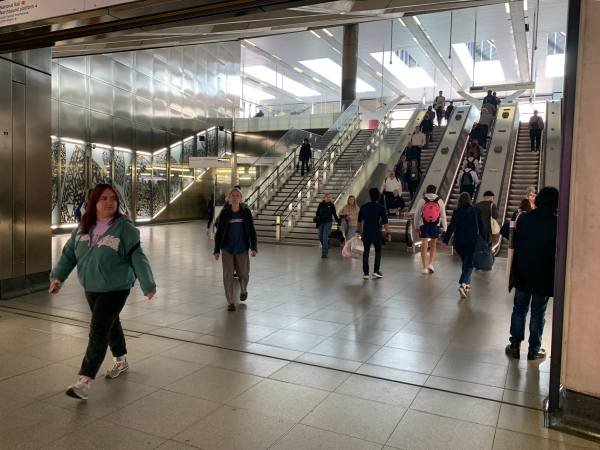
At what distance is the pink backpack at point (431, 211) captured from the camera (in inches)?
371

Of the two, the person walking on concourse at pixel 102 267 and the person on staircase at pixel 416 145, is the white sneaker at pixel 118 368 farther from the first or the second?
the person on staircase at pixel 416 145

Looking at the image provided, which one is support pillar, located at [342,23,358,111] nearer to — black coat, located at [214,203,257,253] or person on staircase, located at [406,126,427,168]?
person on staircase, located at [406,126,427,168]

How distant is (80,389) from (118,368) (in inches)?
21.3

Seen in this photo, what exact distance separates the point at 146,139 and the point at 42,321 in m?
18.6

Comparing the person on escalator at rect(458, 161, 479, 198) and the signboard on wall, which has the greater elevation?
the signboard on wall

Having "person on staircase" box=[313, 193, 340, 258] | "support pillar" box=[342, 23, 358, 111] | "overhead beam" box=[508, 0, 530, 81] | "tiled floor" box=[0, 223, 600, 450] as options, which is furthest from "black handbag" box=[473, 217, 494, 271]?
"support pillar" box=[342, 23, 358, 111]

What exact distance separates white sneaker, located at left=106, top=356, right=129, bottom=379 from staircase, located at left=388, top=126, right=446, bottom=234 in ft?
31.8

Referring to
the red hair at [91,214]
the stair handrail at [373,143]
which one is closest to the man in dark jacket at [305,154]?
the stair handrail at [373,143]

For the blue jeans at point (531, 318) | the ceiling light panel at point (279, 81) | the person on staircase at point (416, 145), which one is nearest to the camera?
the blue jeans at point (531, 318)

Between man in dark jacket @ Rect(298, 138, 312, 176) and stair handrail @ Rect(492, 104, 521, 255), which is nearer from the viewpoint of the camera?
stair handrail @ Rect(492, 104, 521, 255)

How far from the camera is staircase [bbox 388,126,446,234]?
13.0 metres

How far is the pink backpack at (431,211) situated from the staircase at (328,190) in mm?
5268

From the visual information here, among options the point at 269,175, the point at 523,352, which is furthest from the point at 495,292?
the point at 269,175

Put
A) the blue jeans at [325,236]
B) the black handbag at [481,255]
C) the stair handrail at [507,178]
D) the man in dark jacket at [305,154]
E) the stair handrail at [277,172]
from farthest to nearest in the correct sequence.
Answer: the man in dark jacket at [305,154], the stair handrail at [277,172], the stair handrail at [507,178], the blue jeans at [325,236], the black handbag at [481,255]
